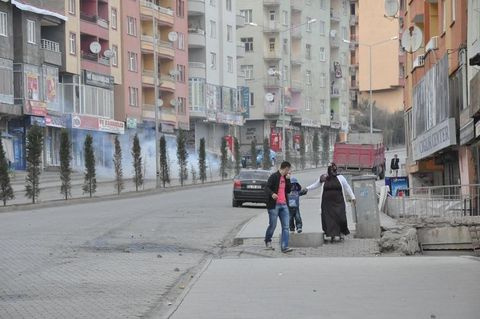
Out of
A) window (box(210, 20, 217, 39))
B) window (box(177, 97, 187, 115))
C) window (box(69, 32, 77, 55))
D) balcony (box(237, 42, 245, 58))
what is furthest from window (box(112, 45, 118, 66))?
balcony (box(237, 42, 245, 58))

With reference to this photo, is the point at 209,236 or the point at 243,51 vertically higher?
the point at 243,51

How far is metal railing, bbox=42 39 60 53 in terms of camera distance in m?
56.6

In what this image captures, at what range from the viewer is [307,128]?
104 m

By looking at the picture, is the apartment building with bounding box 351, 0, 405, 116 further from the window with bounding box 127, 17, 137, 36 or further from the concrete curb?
the concrete curb

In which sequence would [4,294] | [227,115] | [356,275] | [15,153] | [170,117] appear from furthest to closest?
[227,115], [170,117], [15,153], [356,275], [4,294]

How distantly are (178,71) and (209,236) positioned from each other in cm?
5557

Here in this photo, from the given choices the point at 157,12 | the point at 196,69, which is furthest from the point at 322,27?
the point at 157,12

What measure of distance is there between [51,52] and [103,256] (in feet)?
138

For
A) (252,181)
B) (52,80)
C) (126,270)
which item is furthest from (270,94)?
(126,270)

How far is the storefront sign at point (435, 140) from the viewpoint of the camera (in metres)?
25.4

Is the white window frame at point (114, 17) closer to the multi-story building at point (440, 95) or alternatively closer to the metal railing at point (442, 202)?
the multi-story building at point (440, 95)

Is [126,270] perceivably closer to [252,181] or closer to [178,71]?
[252,181]

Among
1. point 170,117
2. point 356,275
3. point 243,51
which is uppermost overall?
point 243,51

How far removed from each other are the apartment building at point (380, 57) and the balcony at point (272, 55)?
20000 mm
